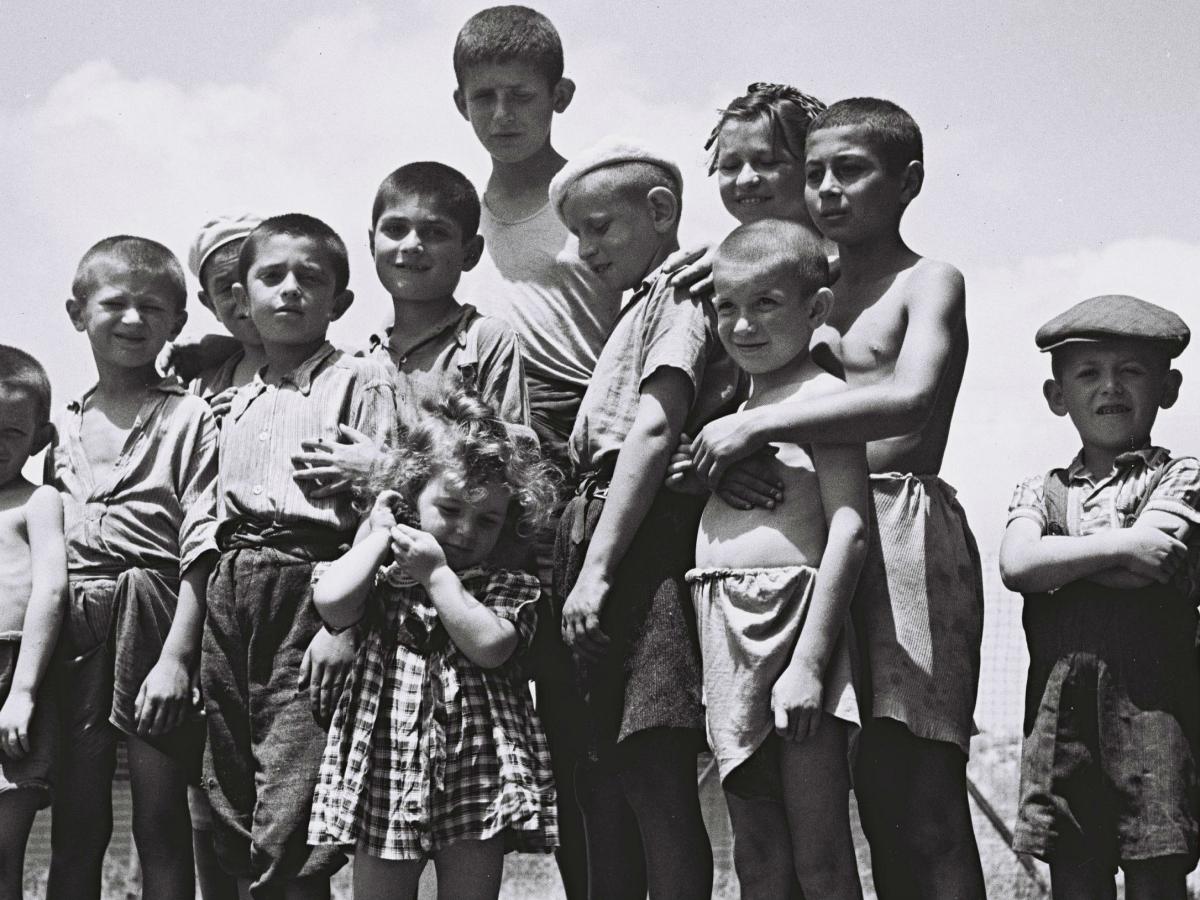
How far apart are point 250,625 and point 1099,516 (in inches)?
87.3

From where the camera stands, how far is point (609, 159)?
411 cm

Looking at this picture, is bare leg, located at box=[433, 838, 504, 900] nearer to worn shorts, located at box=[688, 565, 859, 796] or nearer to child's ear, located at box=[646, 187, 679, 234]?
worn shorts, located at box=[688, 565, 859, 796]

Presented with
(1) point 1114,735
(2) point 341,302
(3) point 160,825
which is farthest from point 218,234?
(1) point 1114,735

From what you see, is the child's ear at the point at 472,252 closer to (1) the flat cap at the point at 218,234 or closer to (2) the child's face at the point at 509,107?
(2) the child's face at the point at 509,107

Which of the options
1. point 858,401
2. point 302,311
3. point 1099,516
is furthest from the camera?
point 302,311

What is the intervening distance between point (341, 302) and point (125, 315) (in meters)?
0.64

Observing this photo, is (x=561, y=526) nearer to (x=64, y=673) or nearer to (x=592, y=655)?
(x=592, y=655)

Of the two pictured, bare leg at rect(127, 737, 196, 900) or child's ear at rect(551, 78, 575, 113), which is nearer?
bare leg at rect(127, 737, 196, 900)

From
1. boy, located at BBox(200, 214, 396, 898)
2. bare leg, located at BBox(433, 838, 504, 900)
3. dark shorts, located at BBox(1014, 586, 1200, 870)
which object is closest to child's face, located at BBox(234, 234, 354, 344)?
boy, located at BBox(200, 214, 396, 898)

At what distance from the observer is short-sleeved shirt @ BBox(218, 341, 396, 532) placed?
411 centimetres

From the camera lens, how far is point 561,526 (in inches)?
156

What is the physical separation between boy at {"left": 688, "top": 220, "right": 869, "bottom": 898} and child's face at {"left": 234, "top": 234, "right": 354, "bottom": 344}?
130 cm

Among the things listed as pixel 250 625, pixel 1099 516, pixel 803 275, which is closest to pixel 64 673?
pixel 250 625

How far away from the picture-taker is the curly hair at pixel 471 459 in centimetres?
381
